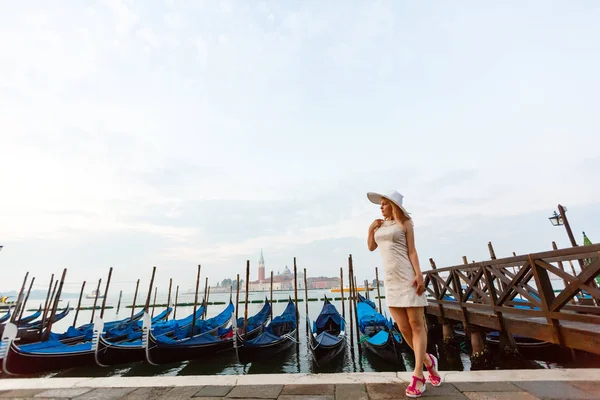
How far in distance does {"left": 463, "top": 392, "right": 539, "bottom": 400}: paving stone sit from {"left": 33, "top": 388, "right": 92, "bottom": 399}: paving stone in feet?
10.6

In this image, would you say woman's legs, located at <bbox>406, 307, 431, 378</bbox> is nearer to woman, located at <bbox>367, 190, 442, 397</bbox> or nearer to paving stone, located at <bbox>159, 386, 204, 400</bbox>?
woman, located at <bbox>367, 190, 442, 397</bbox>

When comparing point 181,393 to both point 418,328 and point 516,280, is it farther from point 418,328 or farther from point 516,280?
point 516,280

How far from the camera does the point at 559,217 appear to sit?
10.2 m

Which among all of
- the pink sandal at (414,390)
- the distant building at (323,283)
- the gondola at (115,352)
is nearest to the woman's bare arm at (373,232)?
the pink sandal at (414,390)

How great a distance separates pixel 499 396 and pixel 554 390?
0.47 meters

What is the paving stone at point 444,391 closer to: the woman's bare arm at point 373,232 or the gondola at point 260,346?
the woman's bare arm at point 373,232

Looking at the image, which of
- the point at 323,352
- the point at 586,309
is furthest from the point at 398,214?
the point at 323,352

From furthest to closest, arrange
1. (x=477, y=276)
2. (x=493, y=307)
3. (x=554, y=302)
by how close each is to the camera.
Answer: (x=477, y=276) < (x=493, y=307) < (x=554, y=302)

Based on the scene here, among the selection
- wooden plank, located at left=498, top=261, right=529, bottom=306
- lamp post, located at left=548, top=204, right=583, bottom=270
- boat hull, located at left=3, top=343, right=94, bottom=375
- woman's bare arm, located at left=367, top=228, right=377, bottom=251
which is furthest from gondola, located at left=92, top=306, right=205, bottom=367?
lamp post, located at left=548, top=204, right=583, bottom=270

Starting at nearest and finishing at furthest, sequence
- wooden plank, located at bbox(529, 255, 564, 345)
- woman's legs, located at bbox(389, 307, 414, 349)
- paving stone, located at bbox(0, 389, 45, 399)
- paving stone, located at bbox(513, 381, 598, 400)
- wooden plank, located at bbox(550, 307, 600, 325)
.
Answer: paving stone, located at bbox(513, 381, 598, 400) < woman's legs, located at bbox(389, 307, 414, 349) < paving stone, located at bbox(0, 389, 45, 399) < wooden plank, located at bbox(550, 307, 600, 325) < wooden plank, located at bbox(529, 255, 564, 345)

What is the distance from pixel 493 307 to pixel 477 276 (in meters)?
0.64

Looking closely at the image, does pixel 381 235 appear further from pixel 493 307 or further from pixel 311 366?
pixel 311 366

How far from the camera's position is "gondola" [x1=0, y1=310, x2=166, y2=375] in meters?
8.45

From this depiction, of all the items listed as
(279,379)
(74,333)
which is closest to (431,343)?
(279,379)
